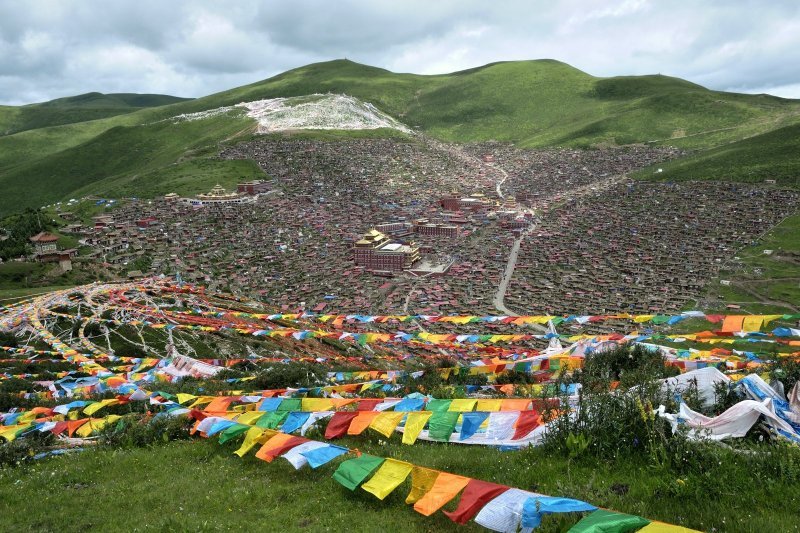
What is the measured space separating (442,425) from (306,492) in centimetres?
339

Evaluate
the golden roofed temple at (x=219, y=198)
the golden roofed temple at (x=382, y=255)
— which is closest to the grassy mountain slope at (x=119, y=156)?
the golden roofed temple at (x=219, y=198)

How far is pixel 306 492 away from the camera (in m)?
9.16

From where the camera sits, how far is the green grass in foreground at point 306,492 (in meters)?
6.88

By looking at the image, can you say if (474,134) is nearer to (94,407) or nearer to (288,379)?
(288,379)

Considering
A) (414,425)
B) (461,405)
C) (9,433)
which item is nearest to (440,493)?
(414,425)

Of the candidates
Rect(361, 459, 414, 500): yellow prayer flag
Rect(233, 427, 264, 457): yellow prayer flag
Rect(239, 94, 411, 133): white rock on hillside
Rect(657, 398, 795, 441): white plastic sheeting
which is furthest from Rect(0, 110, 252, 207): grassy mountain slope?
Rect(657, 398, 795, 441): white plastic sheeting

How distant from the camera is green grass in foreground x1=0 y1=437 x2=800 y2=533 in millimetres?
6883

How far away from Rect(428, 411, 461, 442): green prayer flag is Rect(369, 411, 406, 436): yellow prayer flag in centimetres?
74

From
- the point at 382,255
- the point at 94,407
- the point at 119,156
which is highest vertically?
the point at 119,156

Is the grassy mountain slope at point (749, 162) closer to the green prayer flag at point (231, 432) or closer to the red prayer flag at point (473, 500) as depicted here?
the red prayer flag at point (473, 500)

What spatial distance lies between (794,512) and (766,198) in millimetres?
95133

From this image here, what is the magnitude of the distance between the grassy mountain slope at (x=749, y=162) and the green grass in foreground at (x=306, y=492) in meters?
104

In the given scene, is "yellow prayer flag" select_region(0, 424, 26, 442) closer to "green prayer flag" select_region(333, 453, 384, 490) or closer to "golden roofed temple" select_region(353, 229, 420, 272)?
"green prayer flag" select_region(333, 453, 384, 490)

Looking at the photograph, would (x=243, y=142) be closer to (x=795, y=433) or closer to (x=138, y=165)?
(x=138, y=165)
